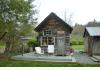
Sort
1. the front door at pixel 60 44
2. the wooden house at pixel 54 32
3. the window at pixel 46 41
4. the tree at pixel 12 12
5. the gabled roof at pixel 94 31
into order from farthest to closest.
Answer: the window at pixel 46 41 < the wooden house at pixel 54 32 < the front door at pixel 60 44 < the gabled roof at pixel 94 31 < the tree at pixel 12 12

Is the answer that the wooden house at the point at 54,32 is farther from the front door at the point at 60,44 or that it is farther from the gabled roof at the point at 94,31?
the gabled roof at the point at 94,31

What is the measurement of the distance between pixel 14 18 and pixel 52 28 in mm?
5935

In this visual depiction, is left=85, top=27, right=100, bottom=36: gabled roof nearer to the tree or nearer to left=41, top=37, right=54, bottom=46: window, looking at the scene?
left=41, top=37, right=54, bottom=46: window

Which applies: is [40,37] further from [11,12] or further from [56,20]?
[11,12]

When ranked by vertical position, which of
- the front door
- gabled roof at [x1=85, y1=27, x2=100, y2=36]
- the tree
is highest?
the tree

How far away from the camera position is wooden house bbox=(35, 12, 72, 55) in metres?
34.0

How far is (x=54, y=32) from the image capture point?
34.2 m

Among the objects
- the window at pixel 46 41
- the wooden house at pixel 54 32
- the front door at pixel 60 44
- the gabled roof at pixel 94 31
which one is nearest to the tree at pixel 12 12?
the wooden house at pixel 54 32

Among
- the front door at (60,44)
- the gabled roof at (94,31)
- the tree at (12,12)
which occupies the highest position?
the tree at (12,12)

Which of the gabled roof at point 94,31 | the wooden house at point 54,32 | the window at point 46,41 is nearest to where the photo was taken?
the gabled roof at point 94,31

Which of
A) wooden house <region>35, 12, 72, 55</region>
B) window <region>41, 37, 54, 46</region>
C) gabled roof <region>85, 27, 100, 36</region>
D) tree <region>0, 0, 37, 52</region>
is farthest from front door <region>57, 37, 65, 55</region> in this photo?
tree <region>0, 0, 37, 52</region>

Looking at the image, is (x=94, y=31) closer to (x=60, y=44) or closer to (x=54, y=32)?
(x=60, y=44)

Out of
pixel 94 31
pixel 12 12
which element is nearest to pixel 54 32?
pixel 94 31

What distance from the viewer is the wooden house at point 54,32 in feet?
112
